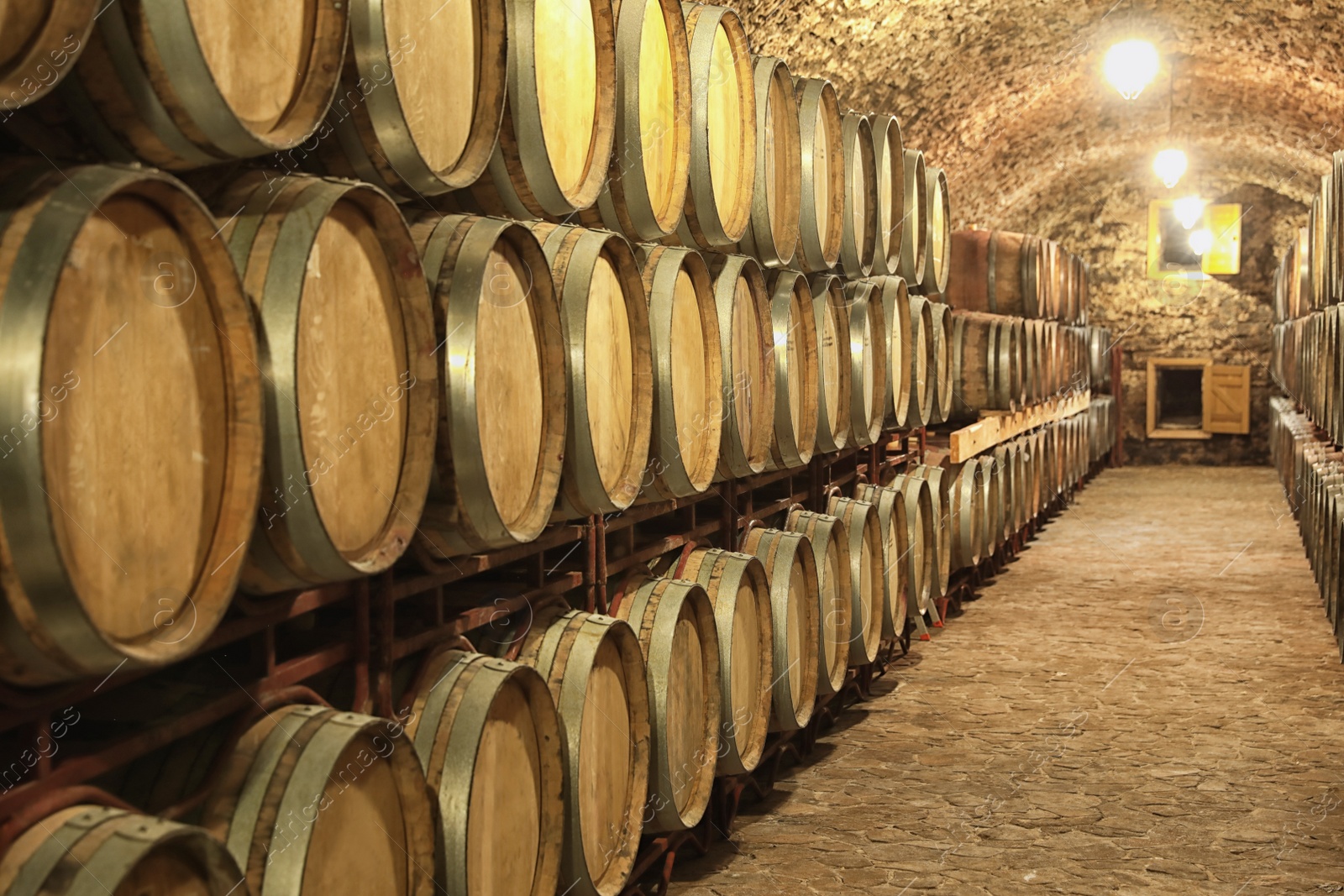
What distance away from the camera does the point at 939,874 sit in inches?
147

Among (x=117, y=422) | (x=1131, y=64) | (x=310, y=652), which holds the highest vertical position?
(x=1131, y=64)

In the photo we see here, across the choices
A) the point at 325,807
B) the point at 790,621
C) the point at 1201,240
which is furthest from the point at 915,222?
the point at 1201,240

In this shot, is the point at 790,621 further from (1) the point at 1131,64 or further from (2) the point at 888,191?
(1) the point at 1131,64

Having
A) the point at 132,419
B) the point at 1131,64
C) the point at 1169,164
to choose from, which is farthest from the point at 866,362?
the point at 1169,164

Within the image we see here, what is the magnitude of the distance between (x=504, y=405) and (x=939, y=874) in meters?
2.14

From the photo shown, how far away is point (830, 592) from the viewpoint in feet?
15.9

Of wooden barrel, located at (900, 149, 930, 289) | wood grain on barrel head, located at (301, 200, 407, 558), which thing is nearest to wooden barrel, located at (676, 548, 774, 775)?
wood grain on barrel head, located at (301, 200, 407, 558)

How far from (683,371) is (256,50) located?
6.30 feet

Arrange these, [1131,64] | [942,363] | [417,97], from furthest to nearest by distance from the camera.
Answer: [1131,64] < [942,363] < [417,97]

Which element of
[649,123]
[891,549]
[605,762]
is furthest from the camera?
[891,549]

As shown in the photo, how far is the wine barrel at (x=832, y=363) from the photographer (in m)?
4.82

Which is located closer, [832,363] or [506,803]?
[506,803]

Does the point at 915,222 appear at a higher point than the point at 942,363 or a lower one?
higher

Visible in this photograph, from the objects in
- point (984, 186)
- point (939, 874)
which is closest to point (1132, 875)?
point (939, 874)
